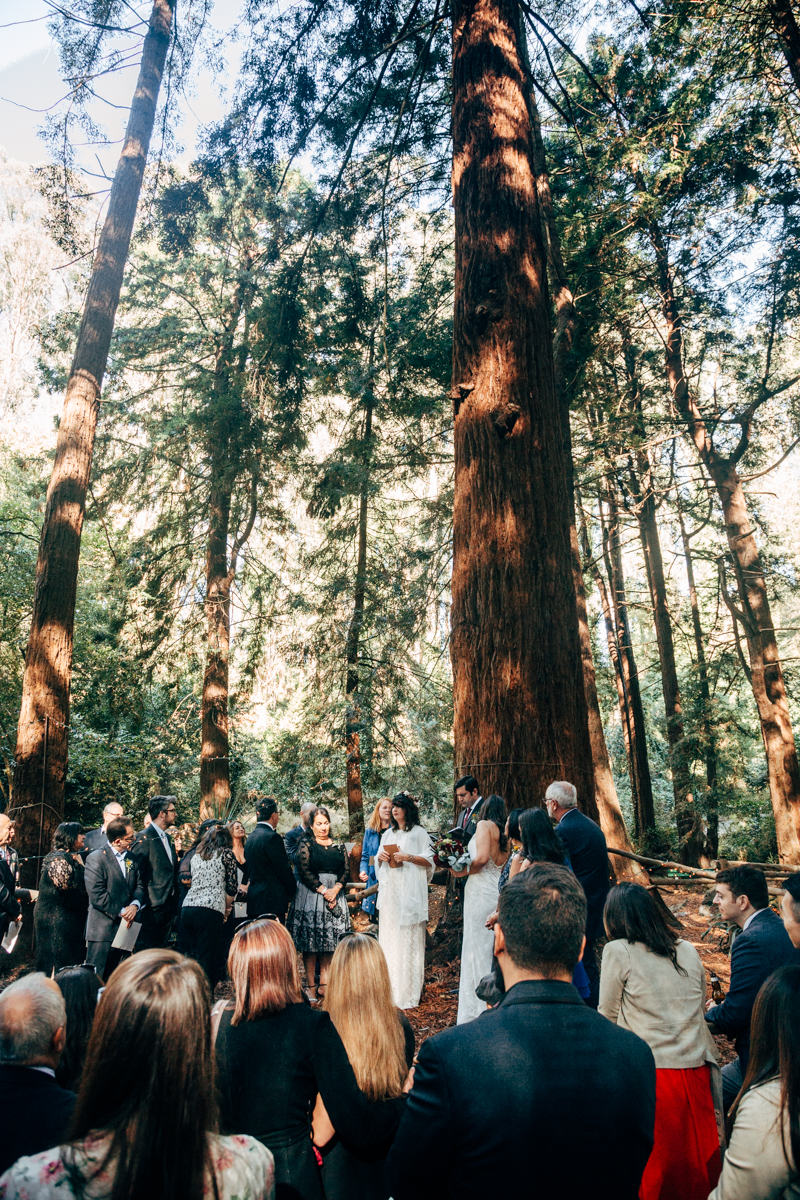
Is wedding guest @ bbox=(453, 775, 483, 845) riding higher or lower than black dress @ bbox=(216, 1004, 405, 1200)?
higher

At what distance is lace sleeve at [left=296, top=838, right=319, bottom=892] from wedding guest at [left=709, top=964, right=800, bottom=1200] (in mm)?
5038

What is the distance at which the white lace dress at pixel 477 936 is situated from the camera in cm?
519

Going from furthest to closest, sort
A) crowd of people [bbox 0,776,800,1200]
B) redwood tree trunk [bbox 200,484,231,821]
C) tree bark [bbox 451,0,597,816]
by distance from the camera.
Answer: redwood tree trunk [bbox 200,484,231,821] < tree bark [bbox 451,0,597,816] < crowd of people [bbox 0,776,800,1200]

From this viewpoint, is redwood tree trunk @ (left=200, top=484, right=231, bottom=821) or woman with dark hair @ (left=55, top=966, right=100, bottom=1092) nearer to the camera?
woman with dark hair @ (left=55, top=966, right=100, bottom=1092)

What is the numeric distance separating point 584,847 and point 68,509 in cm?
765

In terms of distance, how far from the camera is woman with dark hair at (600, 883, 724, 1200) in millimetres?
2752

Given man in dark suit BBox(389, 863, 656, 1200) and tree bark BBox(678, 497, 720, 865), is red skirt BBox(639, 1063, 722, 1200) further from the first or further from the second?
tree bark BBox(678, 497, 720, 865)

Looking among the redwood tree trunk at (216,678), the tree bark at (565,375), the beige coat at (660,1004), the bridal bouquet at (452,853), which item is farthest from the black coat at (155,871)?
the redwood tree trunk at (216,678)

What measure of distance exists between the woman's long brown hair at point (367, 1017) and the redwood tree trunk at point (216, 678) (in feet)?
36.7

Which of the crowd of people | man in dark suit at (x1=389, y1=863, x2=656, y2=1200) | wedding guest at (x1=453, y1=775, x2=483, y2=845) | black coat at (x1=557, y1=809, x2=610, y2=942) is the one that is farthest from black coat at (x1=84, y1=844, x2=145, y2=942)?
man in dark suit at (x1=389, y1=863, x2=656, y2=1200)

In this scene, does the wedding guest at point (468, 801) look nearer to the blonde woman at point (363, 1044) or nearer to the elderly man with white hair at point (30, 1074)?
the blonde woman at point (363, 1044)

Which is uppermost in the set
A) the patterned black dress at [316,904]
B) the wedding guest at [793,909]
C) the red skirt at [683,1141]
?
the wedding guest at [793,909]

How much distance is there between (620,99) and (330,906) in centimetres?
1135

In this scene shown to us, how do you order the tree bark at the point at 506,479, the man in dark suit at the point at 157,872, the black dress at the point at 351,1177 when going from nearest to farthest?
1. the black dress at the point at 351,1177
2. the tree bark at the point at 506,479
3. the man in dark suit at the point at 157,872
